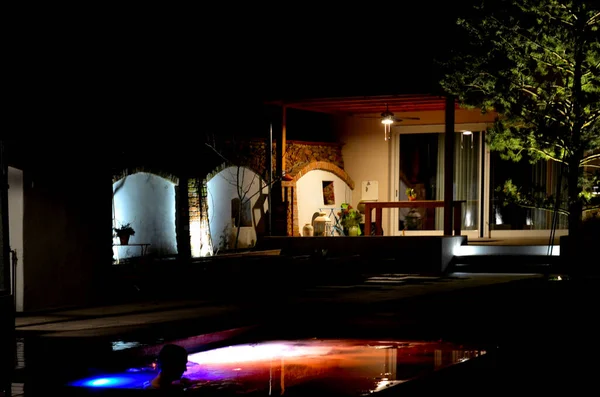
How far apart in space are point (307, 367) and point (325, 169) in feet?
41.6

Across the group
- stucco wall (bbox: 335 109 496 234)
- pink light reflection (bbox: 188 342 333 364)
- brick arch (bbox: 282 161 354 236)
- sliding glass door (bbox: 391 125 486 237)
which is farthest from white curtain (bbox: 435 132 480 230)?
pink light reflection (bbox: 188 342 333 364)

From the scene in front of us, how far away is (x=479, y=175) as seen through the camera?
2028cm

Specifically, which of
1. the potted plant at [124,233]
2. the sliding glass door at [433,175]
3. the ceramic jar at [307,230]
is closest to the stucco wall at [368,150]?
the sliding glass door at [433,175]

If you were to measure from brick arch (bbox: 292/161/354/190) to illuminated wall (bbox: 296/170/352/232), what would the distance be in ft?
0.34

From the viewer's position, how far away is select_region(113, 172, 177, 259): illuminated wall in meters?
15.1

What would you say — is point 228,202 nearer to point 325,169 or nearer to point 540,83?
point 325,169

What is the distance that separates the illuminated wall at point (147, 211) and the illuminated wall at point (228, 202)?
1346 mm

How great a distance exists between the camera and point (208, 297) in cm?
1220

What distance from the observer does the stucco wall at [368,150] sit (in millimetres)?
21078

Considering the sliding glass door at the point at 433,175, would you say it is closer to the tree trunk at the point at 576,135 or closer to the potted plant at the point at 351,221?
the potted plant at the point at 351,221

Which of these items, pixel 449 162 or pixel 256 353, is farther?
pixel 449 162

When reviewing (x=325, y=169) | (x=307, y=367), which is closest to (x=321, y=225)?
(x=325, y=169)

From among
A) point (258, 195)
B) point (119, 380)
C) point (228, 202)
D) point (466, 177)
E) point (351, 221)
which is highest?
point (466, 177)

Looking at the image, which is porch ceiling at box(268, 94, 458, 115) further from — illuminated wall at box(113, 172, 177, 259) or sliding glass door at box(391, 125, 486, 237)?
illuminated wall at box(113, 172, 177, 259)
